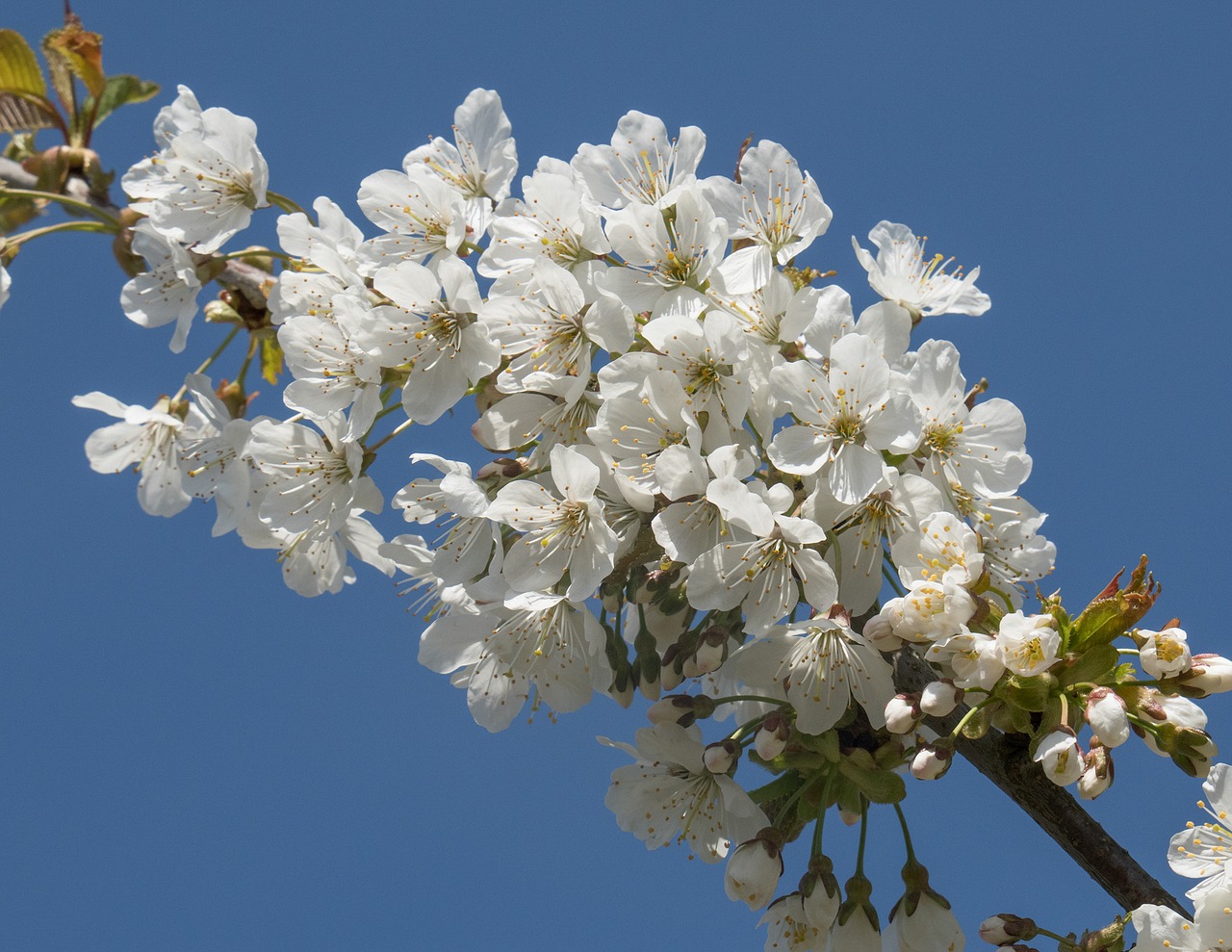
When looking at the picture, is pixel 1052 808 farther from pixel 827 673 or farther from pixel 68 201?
pixel 68 201

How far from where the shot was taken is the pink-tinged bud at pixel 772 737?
2.58 metres

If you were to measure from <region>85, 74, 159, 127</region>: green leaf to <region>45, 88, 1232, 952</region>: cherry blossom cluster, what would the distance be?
59 centimetres

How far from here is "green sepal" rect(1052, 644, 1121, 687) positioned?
2369 millimetres

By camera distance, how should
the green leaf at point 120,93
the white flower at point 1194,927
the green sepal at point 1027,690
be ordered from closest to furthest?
the white flower at point 1194,927
the green sepal at point 1027,690
the green leaf at point 120,93

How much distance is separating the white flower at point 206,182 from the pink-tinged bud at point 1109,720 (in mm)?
2513

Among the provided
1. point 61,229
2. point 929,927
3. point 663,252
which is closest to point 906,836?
point 929,927

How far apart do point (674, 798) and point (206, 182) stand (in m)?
2.13

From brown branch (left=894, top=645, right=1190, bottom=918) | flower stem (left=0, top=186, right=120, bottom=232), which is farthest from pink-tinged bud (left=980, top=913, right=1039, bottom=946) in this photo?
flower stem (left=0, top=186, right=120, bottom=232)

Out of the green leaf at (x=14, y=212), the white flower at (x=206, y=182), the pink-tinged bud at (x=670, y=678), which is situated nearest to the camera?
the pink-tinged bud at (x=670, y=678)

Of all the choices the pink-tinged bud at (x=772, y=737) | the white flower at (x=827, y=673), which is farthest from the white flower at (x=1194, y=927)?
the pink-tinged bud at (x=772, y=737)

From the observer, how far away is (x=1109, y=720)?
2.25 metres

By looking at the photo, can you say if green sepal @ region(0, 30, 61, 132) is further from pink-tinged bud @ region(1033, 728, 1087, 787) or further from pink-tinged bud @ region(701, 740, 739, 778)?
pink-tinged bud @ region(1033, 728, 1087, 787)

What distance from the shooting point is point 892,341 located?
271 centimetres

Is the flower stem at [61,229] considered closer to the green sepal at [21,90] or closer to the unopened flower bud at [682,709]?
the green sepal at [21,90]
